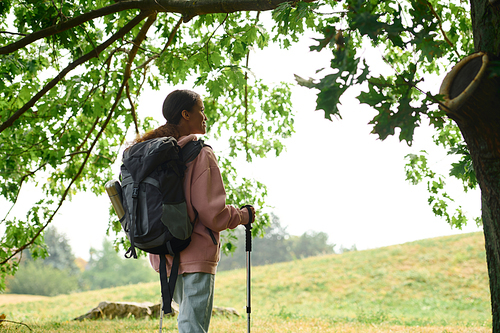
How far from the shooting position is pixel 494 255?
256 centimetres

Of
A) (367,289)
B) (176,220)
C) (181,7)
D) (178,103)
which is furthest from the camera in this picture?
(367,289)

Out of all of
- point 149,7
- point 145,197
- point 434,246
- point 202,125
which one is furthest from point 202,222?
point 434,246

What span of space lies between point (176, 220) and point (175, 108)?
796 millimetres

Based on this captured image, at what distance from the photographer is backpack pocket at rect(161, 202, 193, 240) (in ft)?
7.30

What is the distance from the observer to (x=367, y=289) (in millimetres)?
14172

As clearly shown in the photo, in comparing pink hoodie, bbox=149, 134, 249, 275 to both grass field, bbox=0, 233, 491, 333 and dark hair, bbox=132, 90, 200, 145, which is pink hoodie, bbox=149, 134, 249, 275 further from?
grass field, bbox=0, 233, 491, 333

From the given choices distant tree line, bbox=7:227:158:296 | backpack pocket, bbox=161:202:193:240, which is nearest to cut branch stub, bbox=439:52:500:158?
backpack pocket, bbox=161:202:193:240

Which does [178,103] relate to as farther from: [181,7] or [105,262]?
[105,262]

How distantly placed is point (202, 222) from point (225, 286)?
1497cm

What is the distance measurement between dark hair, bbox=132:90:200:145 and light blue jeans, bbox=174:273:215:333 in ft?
2.97

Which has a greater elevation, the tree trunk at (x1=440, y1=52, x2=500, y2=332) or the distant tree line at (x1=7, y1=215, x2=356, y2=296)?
the tree trunk at (x1=440, y1=52, x2=500, y2=332)

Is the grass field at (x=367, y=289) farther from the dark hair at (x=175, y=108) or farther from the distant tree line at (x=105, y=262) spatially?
the distant tree line at (x=105, y=262)

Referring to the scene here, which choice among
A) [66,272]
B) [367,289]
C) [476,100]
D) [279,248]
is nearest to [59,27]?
[476,100]

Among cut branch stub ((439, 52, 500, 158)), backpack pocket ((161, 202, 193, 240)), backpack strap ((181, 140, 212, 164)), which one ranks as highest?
cut branch stub ((439, 52, 500, 158))
